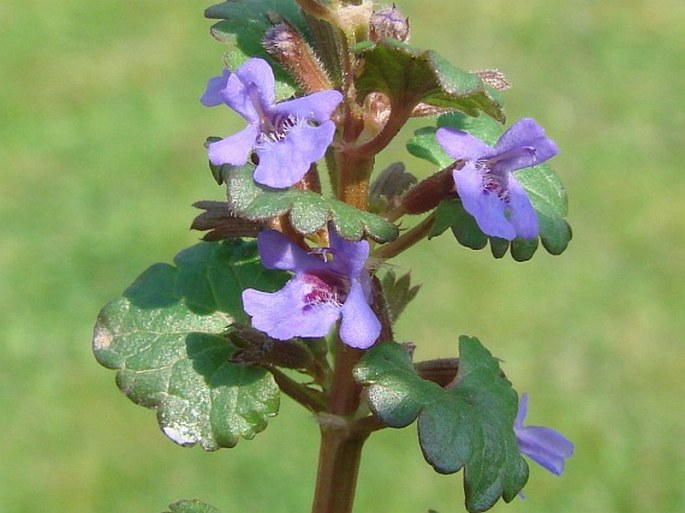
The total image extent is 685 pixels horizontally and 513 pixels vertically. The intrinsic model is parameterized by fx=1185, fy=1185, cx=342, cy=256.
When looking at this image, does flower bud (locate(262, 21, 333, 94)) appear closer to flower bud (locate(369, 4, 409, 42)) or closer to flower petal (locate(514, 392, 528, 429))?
flower bud (locate(369, 4, 409, 42))

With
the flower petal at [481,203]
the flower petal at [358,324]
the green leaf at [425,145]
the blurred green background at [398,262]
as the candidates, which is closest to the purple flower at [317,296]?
the flower petal at [358,324]

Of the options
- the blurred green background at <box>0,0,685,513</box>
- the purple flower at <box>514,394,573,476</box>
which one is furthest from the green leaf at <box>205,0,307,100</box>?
the blurred green background at <box>0,0,685,513</box>

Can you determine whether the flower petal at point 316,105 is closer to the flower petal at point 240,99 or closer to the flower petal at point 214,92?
the flower petal at point 240,99

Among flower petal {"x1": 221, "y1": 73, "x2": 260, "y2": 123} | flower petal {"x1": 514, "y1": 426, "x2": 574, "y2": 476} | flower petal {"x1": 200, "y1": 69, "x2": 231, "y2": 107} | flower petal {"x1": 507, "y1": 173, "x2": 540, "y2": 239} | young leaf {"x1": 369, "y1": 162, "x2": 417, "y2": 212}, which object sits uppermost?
flower petal {"x1": 221, "y1": 73, "x2": 260, "y2": 123}

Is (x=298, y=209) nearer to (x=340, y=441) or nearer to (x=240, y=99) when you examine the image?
(x=240, y=99)

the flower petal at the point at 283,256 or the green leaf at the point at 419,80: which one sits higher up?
the green leaf at the point at 419,80
